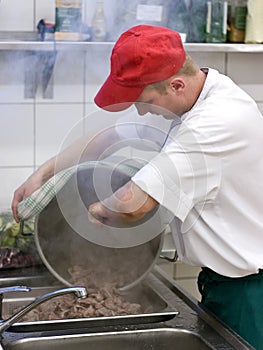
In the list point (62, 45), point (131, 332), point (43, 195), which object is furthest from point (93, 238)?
point (62, 45)

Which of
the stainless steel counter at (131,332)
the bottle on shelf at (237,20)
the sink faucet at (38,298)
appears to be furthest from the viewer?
the bottle on shelf at (237,20)

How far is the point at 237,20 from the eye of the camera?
2.40 m

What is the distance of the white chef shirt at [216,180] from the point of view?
5.24 feet

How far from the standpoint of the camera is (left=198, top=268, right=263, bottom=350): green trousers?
1.80m

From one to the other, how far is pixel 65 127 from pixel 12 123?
0.17m

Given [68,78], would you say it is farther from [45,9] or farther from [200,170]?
[200,170]

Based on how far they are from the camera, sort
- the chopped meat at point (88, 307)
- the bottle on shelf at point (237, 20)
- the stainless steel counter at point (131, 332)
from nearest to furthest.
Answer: the stainless steel counter at point (131, 332) → the chopped meat at point (88, 307) → the bottle on shelf at point (237, 20)

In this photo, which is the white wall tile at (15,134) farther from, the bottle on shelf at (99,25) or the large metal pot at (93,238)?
the large metal pot at (93,238)

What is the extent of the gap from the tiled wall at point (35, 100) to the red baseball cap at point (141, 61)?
58 cm

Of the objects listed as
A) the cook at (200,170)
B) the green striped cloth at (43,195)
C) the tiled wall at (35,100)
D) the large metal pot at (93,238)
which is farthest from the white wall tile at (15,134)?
the cook at (200,170)

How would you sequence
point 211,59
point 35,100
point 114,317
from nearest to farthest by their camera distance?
point 114,317
point 35,100
point 211,59

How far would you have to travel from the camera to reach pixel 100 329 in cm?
169

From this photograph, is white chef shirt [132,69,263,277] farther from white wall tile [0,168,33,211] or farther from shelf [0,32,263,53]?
white wall tile [0,168,33,211]

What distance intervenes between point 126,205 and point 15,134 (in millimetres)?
837
